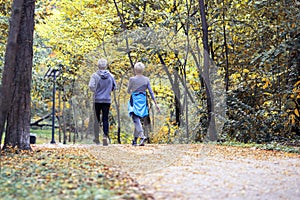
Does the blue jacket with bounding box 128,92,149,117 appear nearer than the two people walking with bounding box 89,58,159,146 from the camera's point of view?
No

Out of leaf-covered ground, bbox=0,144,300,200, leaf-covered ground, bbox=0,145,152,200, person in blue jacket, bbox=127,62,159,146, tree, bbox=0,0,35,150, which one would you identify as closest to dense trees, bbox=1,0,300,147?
person in blue jacket, bbox=127,62,159,146

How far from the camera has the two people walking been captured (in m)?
10.9

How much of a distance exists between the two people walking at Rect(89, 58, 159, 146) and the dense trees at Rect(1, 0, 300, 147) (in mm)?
2494

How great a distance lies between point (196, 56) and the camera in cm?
1712

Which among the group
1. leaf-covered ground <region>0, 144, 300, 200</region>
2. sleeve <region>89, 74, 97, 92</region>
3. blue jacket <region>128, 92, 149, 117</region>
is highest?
sleeve <region>89, 74, 97, 92</region>

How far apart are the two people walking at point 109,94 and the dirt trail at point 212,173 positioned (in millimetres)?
1735

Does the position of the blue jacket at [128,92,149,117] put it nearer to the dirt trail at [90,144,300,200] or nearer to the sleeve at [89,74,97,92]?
the sleeve at [89,74,97,92]

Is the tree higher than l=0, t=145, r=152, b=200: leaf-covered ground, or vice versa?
the tree

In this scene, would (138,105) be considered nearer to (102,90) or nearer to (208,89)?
(102,90)

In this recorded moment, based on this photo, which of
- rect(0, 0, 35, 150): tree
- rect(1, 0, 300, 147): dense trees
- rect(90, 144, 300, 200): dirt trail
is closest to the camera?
rect(90, 144, 300, 200): dirt trail

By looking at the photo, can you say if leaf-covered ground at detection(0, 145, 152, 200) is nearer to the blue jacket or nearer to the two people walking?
the two people walking

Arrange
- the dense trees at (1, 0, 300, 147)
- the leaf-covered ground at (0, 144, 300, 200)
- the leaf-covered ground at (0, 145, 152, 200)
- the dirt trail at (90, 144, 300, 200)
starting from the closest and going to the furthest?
the leaf-covered ground at (0, 145, 152, 200)
the leaf-covered ground at (0, 144, 300, 200)
the dirt trail at (90, 144, 300, 200)
the dense trees at (1, 0, 300, 147)

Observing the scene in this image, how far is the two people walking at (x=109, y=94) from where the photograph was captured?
10875mm

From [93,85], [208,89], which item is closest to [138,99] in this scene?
[93,85]
